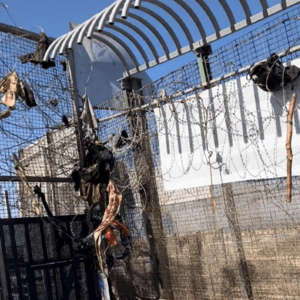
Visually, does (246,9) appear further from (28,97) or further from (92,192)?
(92,192)

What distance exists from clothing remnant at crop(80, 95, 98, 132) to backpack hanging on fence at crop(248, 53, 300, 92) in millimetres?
2774

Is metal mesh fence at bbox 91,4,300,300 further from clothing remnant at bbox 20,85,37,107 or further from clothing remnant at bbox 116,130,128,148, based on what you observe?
clothing remnant at bbox 20,85,37,107

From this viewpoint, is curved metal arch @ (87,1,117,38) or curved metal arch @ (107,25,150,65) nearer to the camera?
curved metal arch @ (87,1,117,38)

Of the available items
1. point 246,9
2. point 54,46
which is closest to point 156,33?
point 246,9

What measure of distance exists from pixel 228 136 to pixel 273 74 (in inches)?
38.1

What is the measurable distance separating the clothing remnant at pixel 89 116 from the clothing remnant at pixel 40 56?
77cm

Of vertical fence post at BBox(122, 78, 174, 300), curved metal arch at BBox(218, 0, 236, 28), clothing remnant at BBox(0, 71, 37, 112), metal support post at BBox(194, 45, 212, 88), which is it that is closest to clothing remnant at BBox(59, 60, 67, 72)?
clothing remnant at BBox(0, 71, 37, 112)

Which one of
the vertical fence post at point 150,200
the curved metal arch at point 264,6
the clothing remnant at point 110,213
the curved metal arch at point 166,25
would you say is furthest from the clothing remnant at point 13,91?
the curved metal arch at point 264,6

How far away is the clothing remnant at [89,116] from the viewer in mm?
6750

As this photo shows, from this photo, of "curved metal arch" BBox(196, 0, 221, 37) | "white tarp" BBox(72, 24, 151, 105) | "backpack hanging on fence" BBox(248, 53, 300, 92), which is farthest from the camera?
"white tarp" BBox(72, 24, 151, 105)

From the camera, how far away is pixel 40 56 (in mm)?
6625

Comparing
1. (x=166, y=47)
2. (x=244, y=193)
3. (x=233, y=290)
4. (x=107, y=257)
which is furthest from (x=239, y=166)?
(x=107, y=257)

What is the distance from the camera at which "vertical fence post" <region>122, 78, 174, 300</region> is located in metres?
6.32

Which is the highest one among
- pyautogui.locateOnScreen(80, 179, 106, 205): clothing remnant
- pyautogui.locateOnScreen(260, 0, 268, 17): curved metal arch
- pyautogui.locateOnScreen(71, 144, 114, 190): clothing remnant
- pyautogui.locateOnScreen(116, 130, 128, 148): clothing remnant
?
pyautogui.locateOnScreen(260, 0, 268, 17): curved metal arch
